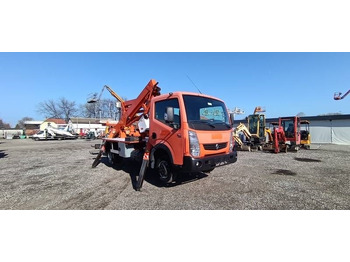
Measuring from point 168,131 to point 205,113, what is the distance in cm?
109

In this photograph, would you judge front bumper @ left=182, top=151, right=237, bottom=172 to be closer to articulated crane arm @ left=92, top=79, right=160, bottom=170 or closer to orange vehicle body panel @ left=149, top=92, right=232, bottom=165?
orange vehicle body panel @ left=149, top=92, right=232, bottom=165

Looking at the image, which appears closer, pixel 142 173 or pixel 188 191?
pixel 188 191

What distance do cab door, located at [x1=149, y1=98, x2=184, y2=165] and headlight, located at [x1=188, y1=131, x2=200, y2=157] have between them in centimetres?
20

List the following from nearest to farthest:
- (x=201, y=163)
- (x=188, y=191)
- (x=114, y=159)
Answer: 1. (x=201, y=163)
2. (x=188, y=191)
3. (x=114, y=159)

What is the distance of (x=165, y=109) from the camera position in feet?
14.8

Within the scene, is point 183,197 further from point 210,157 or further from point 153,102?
point 153,102

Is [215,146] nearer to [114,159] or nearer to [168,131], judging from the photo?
[168,131]

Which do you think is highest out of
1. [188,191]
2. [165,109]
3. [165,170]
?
[165,109]

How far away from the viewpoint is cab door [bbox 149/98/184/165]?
12.9ft

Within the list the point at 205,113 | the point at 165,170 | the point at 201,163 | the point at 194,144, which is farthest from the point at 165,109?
the point at 201,163

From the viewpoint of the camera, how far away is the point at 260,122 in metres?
13.1

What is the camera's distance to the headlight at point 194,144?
12.4 ft

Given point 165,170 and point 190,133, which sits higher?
point 190,133

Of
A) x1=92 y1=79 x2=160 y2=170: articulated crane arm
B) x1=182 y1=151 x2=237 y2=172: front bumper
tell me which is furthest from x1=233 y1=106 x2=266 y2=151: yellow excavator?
Result: x1=182 y1=151 x2=237 y2=172: front bumper
